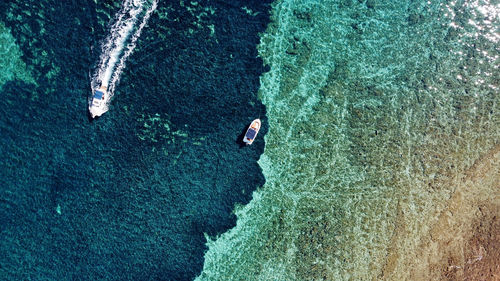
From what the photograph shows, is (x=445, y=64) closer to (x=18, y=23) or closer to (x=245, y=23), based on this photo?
(x=245, y=23)

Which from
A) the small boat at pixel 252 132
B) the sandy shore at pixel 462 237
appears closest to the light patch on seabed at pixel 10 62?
the small boat at pixel 252 132

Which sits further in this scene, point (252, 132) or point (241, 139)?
point (241, 139)

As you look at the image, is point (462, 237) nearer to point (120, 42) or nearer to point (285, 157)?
point (285, 157)

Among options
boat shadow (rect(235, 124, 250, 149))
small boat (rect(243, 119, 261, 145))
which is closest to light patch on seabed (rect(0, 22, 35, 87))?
boat shadow (rect(235, 124, 250, 149))

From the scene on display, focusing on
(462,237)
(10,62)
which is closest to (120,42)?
(10,62)

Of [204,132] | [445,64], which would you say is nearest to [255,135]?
[204,132]

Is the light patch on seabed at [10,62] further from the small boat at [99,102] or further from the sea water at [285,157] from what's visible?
the small boat at [99,102]
